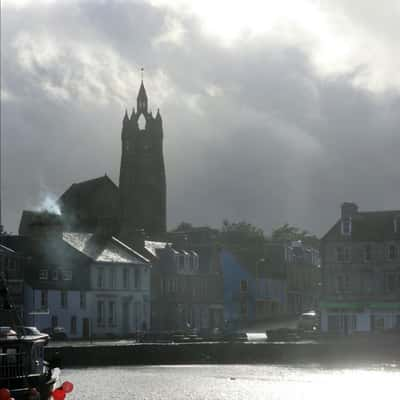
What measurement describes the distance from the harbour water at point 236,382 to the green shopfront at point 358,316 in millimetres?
31806

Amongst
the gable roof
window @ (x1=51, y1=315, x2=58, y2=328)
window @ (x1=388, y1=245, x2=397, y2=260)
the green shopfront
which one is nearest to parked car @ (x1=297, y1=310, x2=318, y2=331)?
the green shopfront

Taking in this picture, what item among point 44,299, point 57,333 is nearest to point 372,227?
point 44,299

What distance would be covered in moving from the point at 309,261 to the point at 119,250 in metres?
53.1

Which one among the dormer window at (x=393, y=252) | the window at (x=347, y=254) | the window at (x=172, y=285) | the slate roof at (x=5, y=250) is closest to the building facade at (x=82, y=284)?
the slate roof at (x=5, y=250)

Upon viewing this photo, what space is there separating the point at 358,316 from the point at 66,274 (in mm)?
30402

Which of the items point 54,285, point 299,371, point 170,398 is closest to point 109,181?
point 54,285

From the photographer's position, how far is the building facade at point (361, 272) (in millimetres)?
127000

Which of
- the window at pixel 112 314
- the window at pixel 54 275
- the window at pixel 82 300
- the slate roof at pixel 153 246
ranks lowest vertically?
the window at pixel 112 314

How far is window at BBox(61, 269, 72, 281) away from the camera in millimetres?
122625

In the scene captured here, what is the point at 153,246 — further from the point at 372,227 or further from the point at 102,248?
the point at 372,227

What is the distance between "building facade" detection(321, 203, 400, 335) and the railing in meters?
75.7

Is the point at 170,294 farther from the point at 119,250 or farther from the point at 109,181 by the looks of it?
the point at 109,181

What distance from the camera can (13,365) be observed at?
53312 millimetres

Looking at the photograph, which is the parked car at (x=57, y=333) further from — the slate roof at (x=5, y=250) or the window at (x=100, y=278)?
the window at (x=100, y=278)
